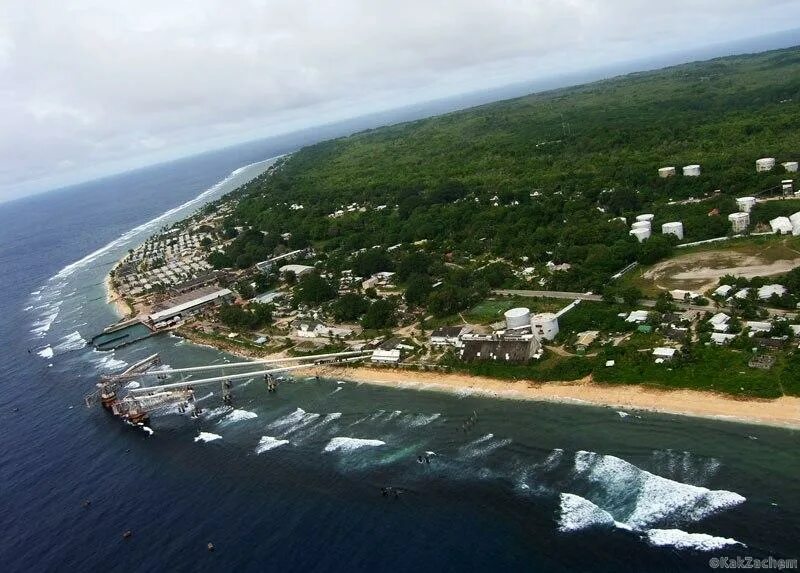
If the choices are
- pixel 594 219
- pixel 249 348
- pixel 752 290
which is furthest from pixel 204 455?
pixel 594 219

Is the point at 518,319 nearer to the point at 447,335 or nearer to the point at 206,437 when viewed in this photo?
the point at 447,335

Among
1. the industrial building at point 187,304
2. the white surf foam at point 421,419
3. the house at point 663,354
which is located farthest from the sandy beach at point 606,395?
the industrial building at point 187,304

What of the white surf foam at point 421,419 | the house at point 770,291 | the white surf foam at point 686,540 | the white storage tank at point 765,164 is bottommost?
the white surf foam at point 686,540

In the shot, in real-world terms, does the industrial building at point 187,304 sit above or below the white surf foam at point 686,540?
above

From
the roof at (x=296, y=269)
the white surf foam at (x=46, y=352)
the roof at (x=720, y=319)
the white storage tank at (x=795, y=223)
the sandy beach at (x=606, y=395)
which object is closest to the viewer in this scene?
the sandy beach at (x=606, y=395)

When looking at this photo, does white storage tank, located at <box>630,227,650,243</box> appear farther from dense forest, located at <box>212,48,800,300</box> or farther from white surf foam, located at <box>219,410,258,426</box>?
white surf foam, located at <box>219,410,258,426</box>

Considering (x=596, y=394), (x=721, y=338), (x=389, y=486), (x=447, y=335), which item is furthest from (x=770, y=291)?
(x=389, y=486)

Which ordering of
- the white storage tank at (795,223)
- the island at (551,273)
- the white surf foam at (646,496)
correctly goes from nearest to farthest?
the white surf foam at (646,496), the island at (551,273), the white storage tank at (795,223)

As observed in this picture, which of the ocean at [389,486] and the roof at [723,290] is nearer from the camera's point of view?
the ocean at [389,486]

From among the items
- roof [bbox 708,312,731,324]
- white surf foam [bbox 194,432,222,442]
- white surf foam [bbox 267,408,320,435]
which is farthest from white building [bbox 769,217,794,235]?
white surf foam [bbox 194,432,222,442]

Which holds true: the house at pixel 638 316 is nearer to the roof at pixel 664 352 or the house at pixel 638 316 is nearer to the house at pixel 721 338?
the roof at pixel 664 352
